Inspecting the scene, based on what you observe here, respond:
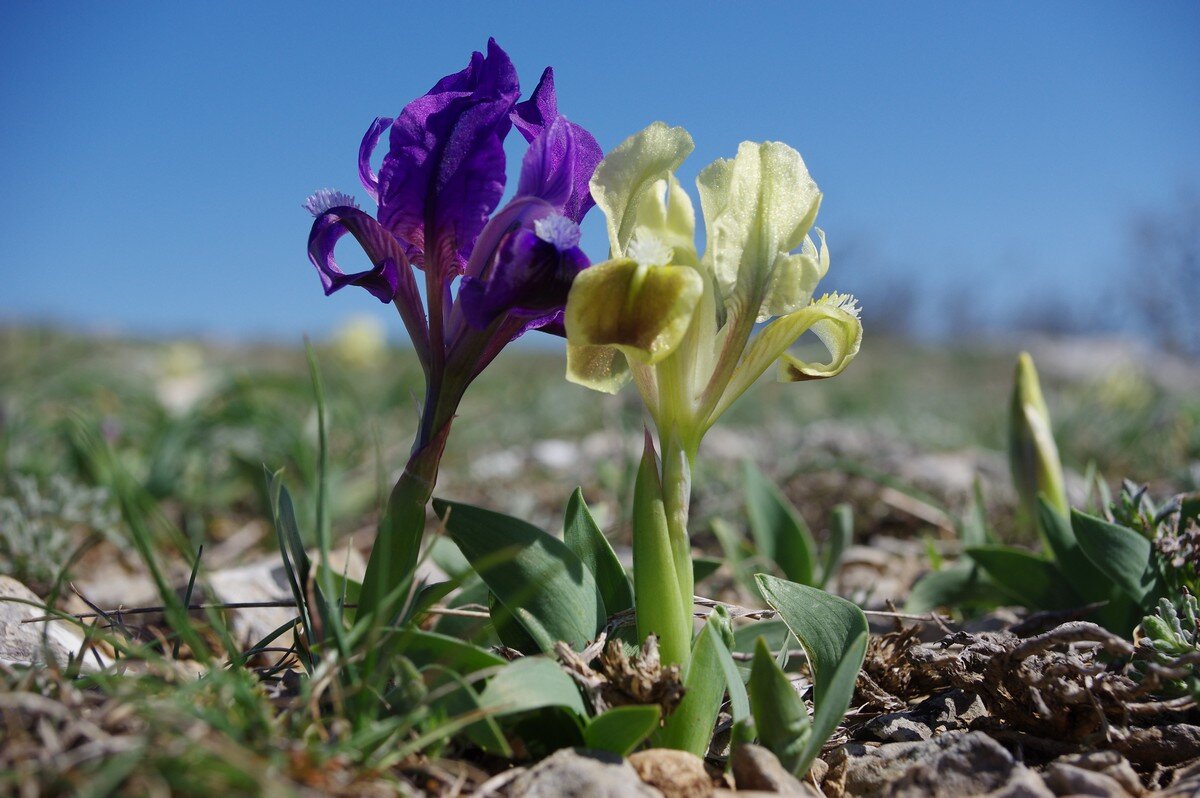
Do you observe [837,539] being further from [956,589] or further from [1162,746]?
[1162,746]

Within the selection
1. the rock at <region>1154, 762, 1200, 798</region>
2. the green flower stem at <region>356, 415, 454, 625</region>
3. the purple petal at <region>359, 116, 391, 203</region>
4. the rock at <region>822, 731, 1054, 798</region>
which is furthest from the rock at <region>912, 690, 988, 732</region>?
the purple petal at <region>359, 116, 391, 203</region>

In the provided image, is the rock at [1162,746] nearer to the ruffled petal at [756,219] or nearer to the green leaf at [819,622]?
the green leaf at [819,622]

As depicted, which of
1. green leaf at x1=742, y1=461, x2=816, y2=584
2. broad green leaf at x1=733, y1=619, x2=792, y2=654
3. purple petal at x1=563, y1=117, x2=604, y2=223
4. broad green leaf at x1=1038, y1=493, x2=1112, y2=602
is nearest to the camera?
purple petal at x1=563, y1=117, x2=604, y2=223

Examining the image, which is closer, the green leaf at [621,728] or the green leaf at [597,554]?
the green leaf at [621,728]

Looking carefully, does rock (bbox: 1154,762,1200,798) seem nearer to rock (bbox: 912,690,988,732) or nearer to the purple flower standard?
rock (bbox: 912,690,988,732)

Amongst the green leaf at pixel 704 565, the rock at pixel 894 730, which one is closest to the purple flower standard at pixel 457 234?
the green leaf at pixel 704 565

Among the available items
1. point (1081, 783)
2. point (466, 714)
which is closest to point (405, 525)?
point (466, 714)

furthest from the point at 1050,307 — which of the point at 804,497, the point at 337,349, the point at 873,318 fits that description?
the point at 804,497
